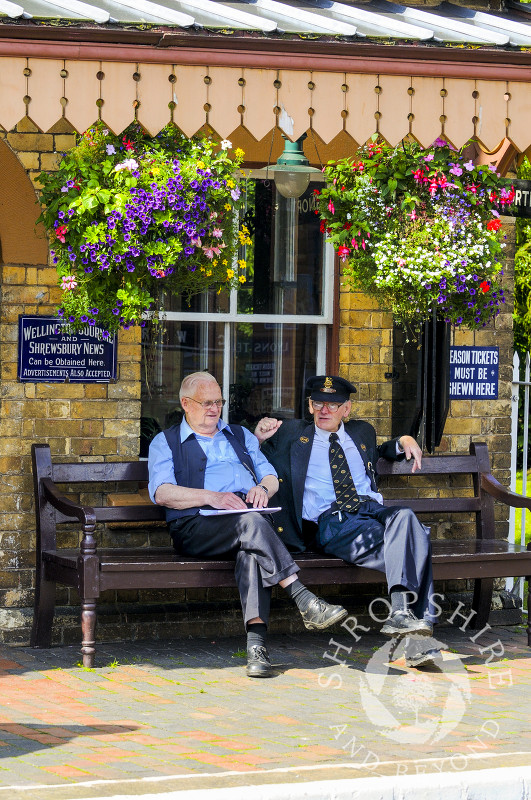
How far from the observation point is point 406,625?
6.29 meters

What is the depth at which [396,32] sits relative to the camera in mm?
6191

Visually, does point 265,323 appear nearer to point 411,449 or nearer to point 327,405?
point 327,405

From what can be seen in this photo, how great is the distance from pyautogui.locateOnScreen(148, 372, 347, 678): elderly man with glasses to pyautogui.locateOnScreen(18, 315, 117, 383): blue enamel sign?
1.81 ft

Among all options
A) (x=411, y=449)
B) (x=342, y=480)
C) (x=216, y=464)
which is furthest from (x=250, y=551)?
(x=411, y=449)

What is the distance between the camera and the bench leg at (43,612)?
677 cm

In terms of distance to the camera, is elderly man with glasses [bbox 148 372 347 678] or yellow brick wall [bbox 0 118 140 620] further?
yellow brick wall [bbox 0 118 140 620]

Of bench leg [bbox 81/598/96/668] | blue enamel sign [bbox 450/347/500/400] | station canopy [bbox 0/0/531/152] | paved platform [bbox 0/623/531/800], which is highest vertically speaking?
station canopy [bbox 0/0/531/152]

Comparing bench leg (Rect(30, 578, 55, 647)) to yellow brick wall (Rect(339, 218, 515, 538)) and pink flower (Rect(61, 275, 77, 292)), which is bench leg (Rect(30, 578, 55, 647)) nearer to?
pink flower (Rect(61, 275, 77, 292))

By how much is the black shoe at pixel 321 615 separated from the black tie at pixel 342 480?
72 centimetres

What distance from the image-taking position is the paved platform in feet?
15.0

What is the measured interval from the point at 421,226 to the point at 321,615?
80.8 inches

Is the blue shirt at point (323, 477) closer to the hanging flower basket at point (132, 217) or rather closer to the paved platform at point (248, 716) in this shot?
the paved platform at point (248, 716)

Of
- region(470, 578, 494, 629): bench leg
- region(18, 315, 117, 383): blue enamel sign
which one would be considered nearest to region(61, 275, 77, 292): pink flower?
region(18, 315, 117, 383): blue enamel sign

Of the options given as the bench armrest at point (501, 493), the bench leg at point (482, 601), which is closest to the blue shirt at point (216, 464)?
the bench armrest at point (501, 493)
